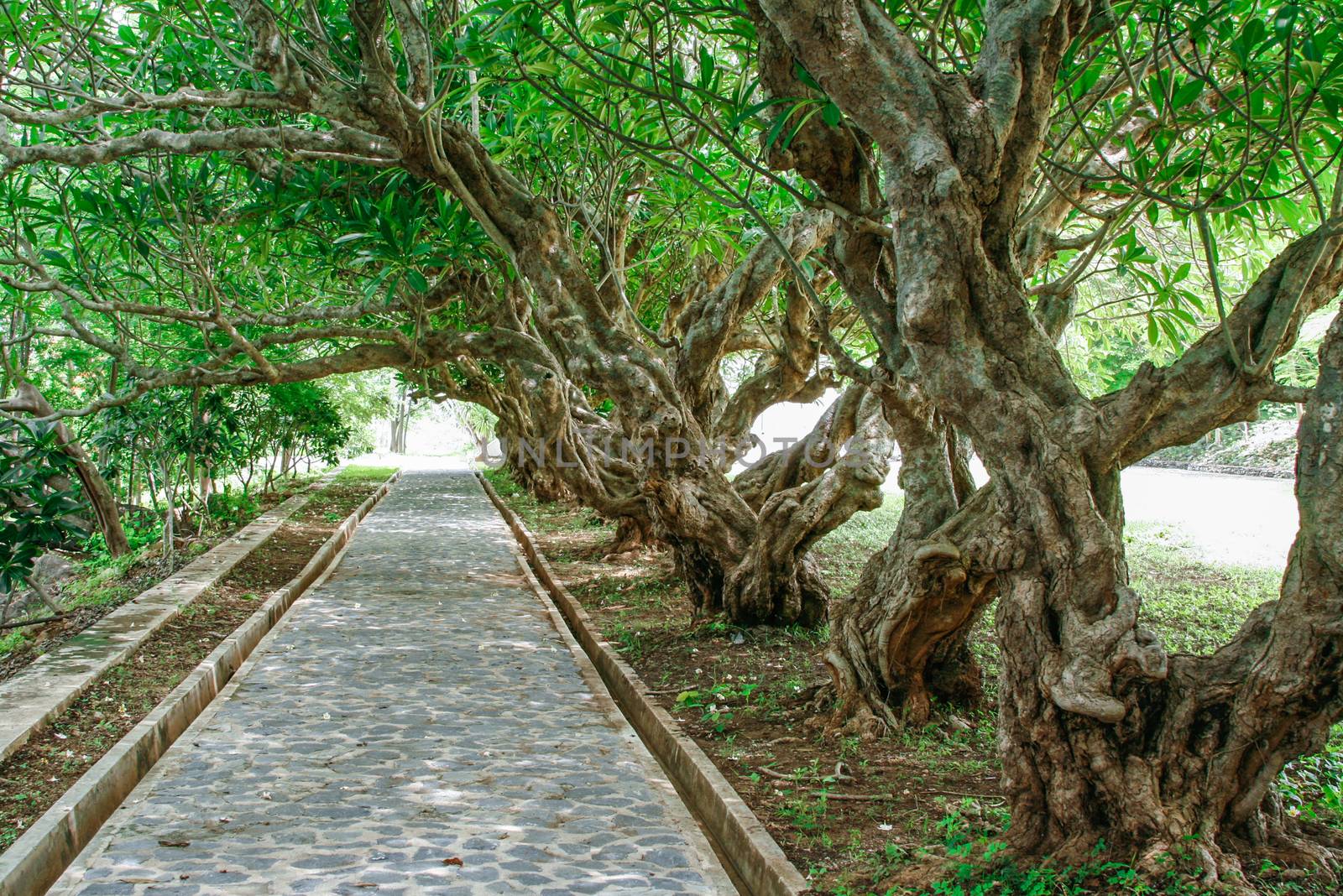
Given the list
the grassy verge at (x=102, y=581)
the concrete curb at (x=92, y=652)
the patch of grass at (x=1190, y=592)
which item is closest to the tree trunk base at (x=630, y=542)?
the concrete curb at (x=92, y=652)

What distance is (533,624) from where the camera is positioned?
8.25m

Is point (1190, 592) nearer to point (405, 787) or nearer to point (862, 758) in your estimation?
point (862, 758)

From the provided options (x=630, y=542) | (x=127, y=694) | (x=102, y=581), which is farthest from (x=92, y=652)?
(x=630, y=542)

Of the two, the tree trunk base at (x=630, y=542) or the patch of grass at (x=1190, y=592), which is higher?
the tree trunk base at (x=630, y=542)

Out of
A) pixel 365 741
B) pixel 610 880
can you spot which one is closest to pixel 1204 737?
pixel 610 880

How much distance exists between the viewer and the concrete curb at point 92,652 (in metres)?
5.12

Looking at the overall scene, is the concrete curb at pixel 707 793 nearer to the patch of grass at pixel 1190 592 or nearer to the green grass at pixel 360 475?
the patch of grass at pixel 1190 592

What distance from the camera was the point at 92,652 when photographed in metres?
6.54

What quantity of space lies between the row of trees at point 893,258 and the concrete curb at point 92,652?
182 cm

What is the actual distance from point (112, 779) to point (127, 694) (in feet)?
5.17

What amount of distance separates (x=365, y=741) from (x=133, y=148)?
13.6 ft

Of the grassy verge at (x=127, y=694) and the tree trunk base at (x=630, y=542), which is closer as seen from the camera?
the grassy verge at (x=127, y=694)

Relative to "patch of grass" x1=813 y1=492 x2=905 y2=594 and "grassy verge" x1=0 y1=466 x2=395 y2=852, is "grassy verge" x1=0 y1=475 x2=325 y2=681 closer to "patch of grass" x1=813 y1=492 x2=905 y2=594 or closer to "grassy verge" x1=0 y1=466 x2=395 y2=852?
"grassy verge" x1=0 y1=466 x2=395 y2=852

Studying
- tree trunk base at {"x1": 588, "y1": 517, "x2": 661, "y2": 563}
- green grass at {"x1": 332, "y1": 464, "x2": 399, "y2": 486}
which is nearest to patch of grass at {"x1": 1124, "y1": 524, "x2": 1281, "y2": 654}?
tree trunk base at {"x1": 588, "y1": 517, "x2": 661, "y2": 563}
